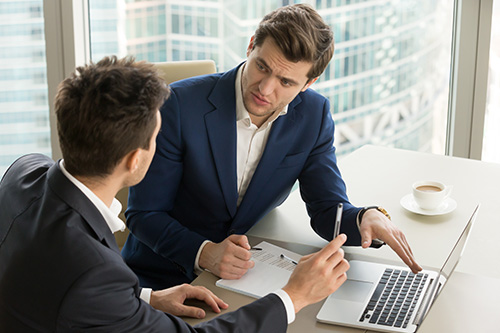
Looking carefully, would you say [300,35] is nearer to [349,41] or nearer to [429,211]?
[429,211]

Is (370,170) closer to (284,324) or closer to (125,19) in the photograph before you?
(284,324)

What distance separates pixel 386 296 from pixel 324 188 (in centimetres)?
49

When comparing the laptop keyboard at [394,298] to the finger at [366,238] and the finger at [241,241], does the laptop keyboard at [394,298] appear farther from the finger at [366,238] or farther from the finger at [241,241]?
the finger at [241,241]

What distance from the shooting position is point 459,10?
325cm

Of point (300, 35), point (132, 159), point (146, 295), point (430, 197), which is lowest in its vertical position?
point (146, 295)

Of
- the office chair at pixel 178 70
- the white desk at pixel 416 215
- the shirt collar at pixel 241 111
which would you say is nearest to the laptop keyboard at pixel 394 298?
the white desk at pixel 416 215

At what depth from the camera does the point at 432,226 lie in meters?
1.89

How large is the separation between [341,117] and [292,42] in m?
1.90

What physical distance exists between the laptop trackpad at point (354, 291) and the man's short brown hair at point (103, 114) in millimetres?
619

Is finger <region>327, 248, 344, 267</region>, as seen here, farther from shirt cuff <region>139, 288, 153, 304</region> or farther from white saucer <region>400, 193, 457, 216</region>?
white saucer <region>400, 193, 457, 216</region>

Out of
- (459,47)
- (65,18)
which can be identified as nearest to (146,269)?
(65,18)

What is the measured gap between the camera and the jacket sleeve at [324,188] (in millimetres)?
1821

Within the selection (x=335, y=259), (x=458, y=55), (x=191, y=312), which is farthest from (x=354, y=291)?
(x=458, y=55)

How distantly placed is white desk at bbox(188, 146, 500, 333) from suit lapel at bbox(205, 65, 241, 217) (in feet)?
0.48
